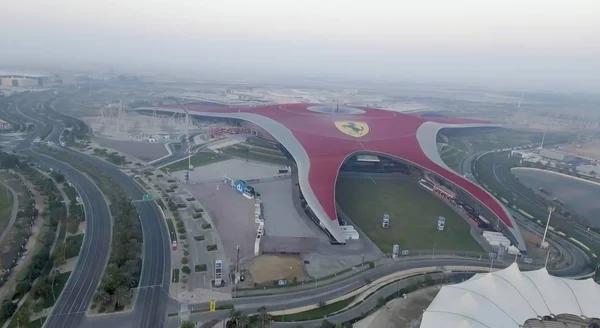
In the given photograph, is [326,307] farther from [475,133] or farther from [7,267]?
[475,133]

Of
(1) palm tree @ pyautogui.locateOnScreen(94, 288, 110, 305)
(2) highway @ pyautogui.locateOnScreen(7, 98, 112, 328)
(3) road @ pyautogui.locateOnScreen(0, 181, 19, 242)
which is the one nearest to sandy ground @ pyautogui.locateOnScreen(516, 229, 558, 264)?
(1) palm tree @ pyautogui.locateOnScreen(94, 288, 110, 305)

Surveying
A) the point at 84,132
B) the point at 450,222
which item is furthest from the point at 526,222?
the point at 84,132

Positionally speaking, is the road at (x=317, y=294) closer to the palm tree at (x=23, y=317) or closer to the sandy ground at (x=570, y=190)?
the palm tree at (x=23, y=317)

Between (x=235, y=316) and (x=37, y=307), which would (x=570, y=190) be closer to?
(x=235, y=316)

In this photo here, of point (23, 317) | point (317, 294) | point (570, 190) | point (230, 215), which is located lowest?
point (317, 294)

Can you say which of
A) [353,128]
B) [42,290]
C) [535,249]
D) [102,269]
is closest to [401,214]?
[535,249]

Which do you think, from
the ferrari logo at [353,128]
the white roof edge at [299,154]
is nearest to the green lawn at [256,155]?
the white roof edge at [299,154]

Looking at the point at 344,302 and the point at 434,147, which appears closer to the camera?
the point at 344,302
